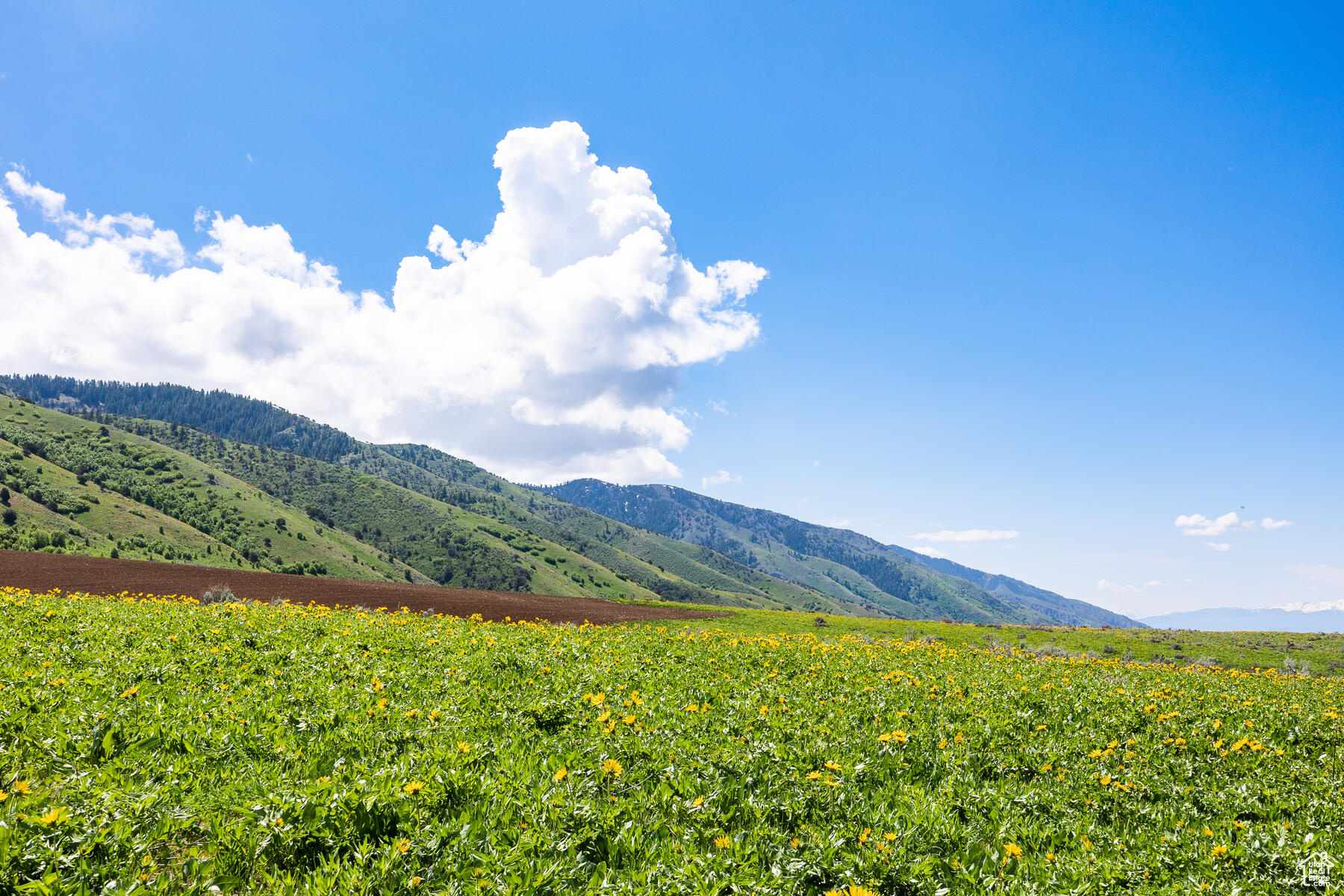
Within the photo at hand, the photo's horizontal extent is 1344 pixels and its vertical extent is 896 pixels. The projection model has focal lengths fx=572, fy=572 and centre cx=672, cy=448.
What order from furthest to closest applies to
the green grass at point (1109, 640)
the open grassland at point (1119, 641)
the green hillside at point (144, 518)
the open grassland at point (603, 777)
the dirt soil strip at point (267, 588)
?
the green hillside at point (144, 518) → the green grass at point (1109, 640) → the open grassland at point (1119, 641) → the dirt soil strip at point (267, 588) → the open grassland at point (603, 777)

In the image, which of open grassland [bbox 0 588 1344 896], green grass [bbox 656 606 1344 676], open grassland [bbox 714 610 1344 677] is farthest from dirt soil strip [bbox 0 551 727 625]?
open grassland [bbox 0 588 1344 896]

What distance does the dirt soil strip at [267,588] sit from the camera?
31031mm

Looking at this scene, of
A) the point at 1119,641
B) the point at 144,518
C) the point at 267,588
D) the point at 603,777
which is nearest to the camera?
the point at 603,777

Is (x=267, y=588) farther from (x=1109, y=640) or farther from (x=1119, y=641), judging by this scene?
(x=1119, y=641)

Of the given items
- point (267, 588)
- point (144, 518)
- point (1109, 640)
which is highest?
point (267, 588)

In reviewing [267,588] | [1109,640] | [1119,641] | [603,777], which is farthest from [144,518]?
[1119,641]

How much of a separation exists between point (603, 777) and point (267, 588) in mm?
38782

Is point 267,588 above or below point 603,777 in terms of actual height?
below

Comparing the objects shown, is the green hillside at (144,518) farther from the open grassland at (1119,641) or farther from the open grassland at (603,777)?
the open grassland at (603,777)

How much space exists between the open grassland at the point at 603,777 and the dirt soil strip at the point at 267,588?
71.6ft

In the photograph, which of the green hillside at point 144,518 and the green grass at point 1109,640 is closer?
the green grass at point 1109,640

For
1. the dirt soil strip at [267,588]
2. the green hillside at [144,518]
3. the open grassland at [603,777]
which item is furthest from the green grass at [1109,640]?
the green hillside at [144,518]

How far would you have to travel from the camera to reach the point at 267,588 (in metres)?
36.3

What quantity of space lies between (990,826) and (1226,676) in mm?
19027
